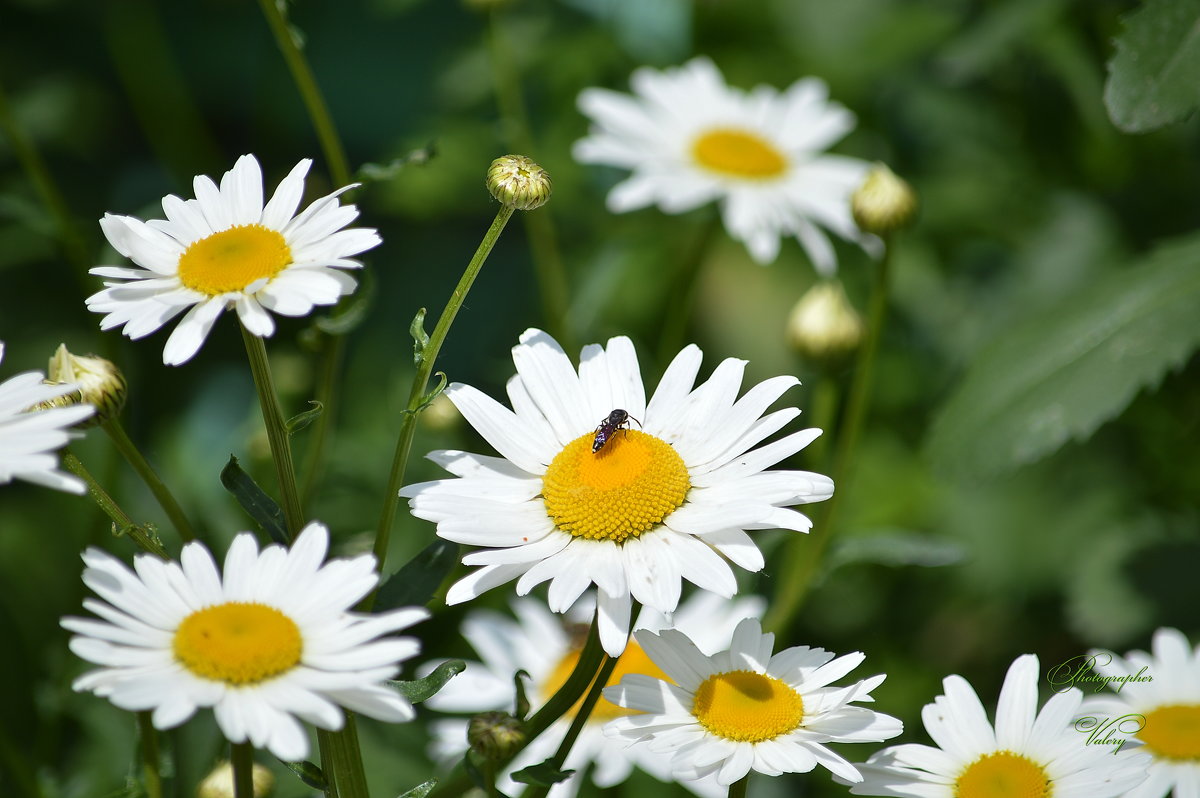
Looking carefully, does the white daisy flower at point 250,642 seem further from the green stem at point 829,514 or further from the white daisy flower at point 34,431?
the green stem at point 829,514

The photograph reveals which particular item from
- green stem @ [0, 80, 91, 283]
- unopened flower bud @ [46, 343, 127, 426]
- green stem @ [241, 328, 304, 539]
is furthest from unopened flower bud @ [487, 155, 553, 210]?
green stem @ [0, 80, 91, 283]

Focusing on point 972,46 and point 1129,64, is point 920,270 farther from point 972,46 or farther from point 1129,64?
point 1129,64

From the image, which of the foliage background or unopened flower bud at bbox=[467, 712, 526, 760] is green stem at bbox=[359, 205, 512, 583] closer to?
unopened flower bud at bbox=[467, 712, 526, 760]

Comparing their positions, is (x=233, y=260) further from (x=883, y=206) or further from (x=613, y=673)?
(x=883, y=206)

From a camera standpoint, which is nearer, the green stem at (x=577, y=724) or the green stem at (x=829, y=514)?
the green stem at (x=577, y=724)

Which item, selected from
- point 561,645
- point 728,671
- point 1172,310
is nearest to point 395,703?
point 728,671

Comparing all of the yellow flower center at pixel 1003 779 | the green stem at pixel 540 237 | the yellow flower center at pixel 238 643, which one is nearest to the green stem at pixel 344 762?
the yellow flower center at pixel 238 643
